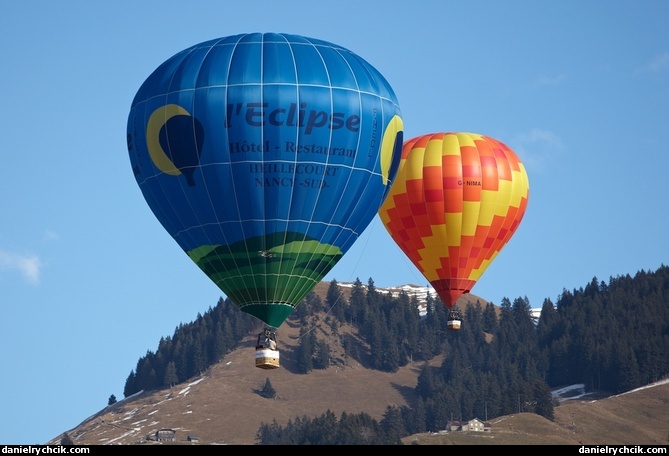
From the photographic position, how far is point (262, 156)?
152 ft

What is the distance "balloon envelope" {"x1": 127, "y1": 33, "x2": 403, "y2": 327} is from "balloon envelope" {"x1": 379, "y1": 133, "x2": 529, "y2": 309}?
15.3m

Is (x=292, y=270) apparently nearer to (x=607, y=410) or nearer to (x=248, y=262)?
(x=248, y=262)

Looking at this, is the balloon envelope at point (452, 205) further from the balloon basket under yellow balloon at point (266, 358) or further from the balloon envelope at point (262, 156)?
the balloon basket under yellow balloon at point (266, 358)

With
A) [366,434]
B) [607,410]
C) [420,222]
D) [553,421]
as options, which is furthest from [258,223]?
[607,410]

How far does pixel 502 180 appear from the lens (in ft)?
214

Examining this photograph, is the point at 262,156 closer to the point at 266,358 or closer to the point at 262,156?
the point at 262,156

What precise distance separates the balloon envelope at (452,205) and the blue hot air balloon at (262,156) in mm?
15351

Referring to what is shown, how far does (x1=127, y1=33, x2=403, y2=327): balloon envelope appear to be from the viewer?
4631cm

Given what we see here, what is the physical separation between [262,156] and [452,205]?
19690mm

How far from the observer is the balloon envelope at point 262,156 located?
152 ft

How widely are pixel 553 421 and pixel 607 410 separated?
17876mm

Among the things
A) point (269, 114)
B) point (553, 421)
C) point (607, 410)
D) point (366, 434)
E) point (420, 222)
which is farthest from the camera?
point (607, 410)

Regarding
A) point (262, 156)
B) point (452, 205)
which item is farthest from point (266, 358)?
point (452, 205)

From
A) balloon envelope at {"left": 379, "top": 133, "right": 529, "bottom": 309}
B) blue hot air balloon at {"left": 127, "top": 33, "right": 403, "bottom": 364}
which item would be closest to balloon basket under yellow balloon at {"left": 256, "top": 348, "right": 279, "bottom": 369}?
blue hot air balloon at {"left": 127, "top": 33, "right": 403, "bottom": 364}
